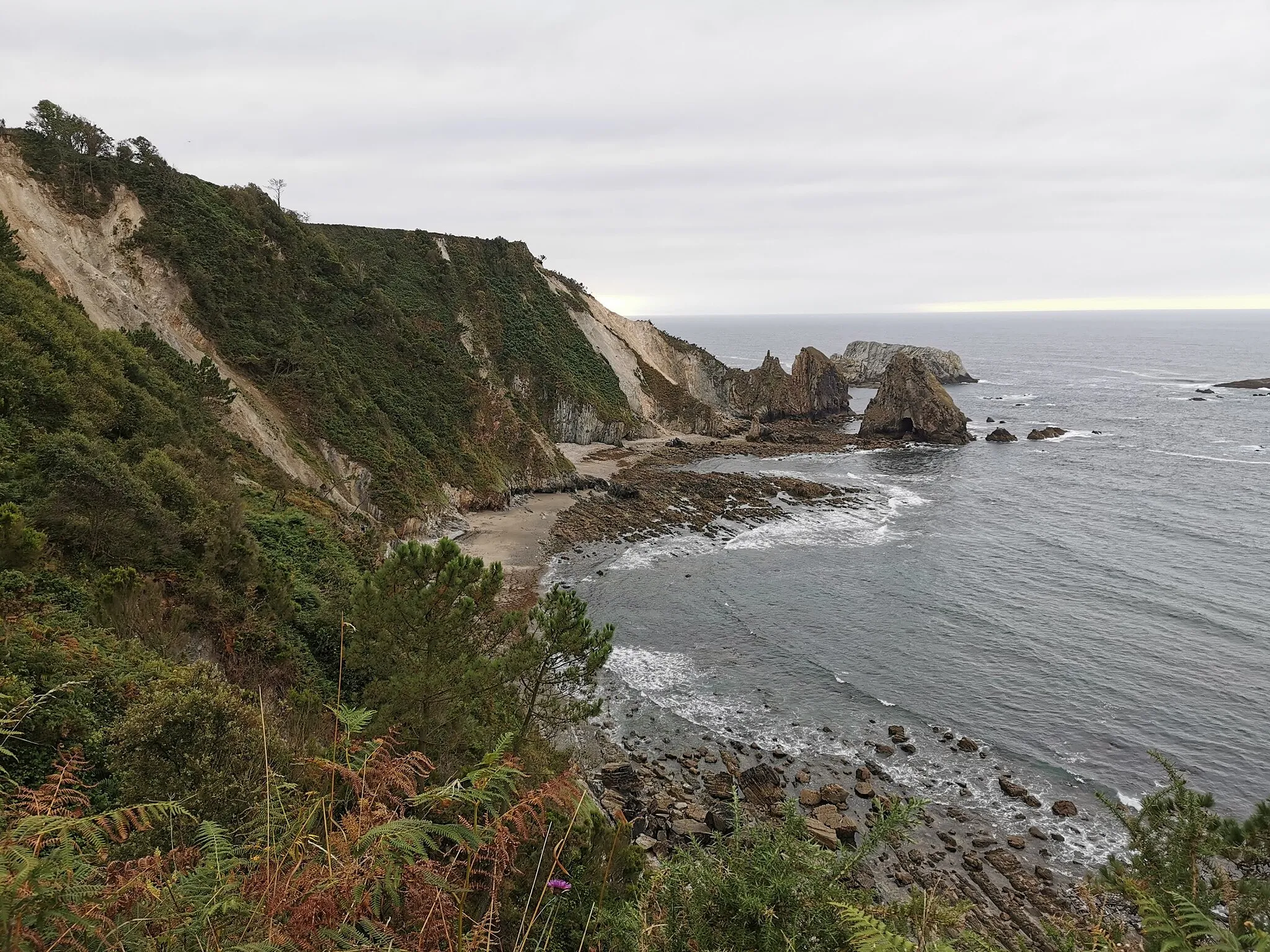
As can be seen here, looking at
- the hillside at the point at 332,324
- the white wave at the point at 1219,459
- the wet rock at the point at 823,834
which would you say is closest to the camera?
the wet rock at the point at 823,834

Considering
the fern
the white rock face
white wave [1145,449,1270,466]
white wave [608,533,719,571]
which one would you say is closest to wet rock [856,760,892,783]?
white wave [608,533,719,571]

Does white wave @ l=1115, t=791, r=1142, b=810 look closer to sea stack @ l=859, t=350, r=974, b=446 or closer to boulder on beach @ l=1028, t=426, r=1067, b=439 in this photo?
sea stack @ l=859, t=350, r=974, b=446

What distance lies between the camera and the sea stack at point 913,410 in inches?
3253

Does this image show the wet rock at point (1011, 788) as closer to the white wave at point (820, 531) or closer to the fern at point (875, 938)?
the fern at point (875, 938)

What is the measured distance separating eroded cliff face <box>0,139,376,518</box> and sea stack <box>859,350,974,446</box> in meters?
66.1

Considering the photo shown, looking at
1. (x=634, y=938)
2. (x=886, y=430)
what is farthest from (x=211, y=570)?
(x=886, y=430)

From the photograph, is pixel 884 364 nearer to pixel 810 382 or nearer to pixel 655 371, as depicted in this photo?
pixel 810 382

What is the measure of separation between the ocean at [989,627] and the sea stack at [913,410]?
52.5 ft

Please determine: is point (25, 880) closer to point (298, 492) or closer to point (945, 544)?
point (298, 492)

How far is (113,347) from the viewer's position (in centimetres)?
2547

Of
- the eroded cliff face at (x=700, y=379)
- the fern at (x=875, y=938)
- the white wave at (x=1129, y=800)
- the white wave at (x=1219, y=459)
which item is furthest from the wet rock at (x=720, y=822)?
the white wave at (x=1219, y=459)

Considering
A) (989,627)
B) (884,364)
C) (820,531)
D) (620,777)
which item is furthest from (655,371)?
(620,777)

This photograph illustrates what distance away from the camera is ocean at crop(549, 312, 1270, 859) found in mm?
25922

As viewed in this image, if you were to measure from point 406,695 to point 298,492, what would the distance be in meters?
24.0
